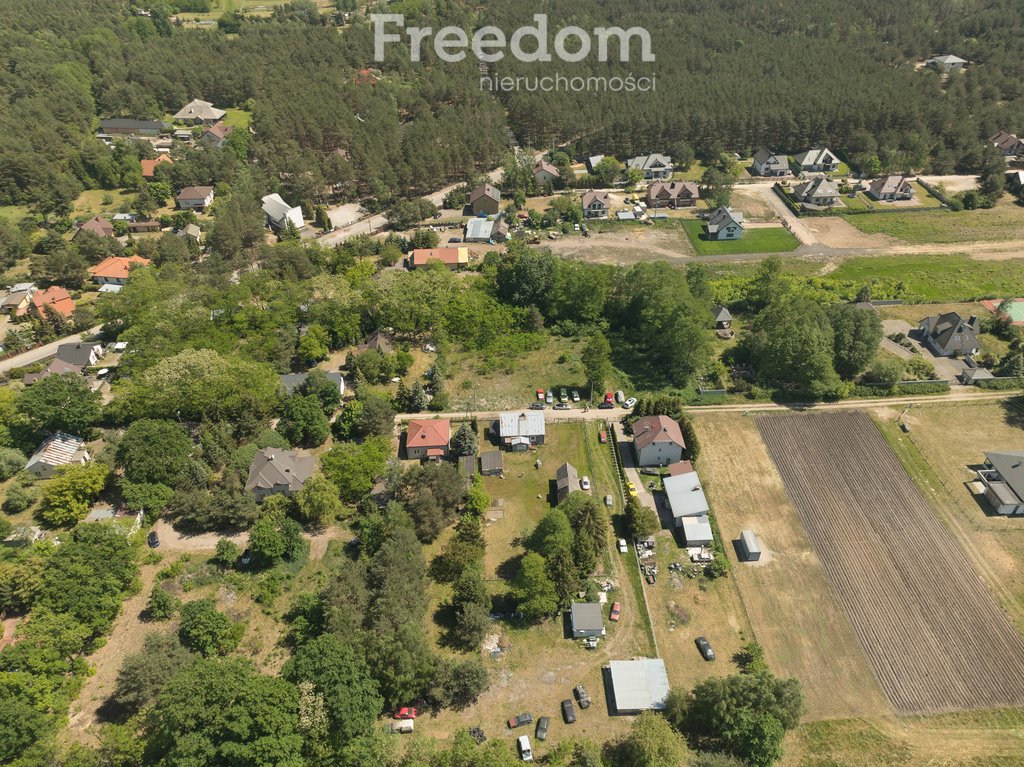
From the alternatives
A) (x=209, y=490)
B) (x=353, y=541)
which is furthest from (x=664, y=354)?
(x=209, y=490)

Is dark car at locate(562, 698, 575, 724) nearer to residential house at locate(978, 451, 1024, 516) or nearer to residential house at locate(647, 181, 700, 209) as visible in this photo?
residential house at locate(978, 451, 1024, 516)

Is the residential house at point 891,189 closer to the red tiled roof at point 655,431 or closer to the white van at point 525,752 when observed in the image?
the red tiled roof at point 655,431

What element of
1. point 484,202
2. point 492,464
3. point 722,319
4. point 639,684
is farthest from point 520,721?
point 484,202

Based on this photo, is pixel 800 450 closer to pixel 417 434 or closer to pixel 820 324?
pixel 820 324

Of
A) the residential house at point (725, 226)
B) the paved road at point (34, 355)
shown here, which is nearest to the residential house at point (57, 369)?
the paved road at point (34, 355)

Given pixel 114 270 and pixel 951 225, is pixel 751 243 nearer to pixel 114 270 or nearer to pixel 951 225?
pixel 951 225
